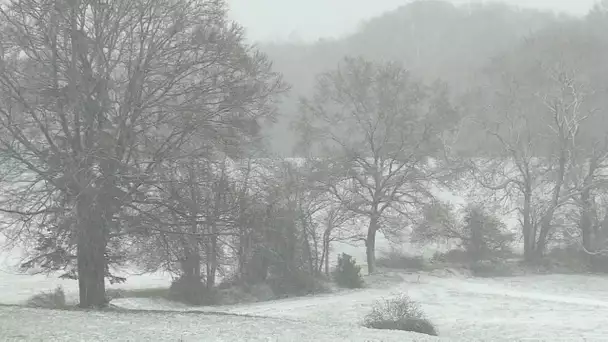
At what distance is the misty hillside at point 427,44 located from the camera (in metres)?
31.6

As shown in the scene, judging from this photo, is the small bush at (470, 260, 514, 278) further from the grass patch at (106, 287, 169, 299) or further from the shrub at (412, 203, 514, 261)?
the grass patch at (106, 287, 169, 299)

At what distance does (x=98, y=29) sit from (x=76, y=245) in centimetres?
452

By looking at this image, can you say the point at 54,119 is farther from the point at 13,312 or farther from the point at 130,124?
the point at 13,312

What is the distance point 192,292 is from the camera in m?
24.2

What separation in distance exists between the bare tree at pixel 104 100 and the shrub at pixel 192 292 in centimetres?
978

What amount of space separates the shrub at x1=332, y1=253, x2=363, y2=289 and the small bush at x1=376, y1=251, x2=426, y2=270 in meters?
5.84

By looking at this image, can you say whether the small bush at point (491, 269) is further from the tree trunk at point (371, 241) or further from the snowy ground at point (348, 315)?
the tree trunk at point (371, 241)

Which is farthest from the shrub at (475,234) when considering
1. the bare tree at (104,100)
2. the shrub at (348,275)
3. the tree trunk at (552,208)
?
the bare tree at (104,100)

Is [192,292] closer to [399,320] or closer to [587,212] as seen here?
[399,320]

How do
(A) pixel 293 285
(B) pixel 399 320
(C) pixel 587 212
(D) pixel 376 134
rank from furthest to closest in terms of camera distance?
(C) pixel 587 212 < (D) pixel 376 134 < (A) pixel 293 285 < (B) pixel 399 320

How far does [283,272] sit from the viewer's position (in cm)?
2622

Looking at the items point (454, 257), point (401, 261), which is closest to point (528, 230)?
Answer: point (454, 257)

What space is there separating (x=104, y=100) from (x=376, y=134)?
59.0 feet

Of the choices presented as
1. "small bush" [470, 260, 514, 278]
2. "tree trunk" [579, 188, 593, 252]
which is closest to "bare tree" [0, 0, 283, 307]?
"small bush" [470, 260, 514, 278]
